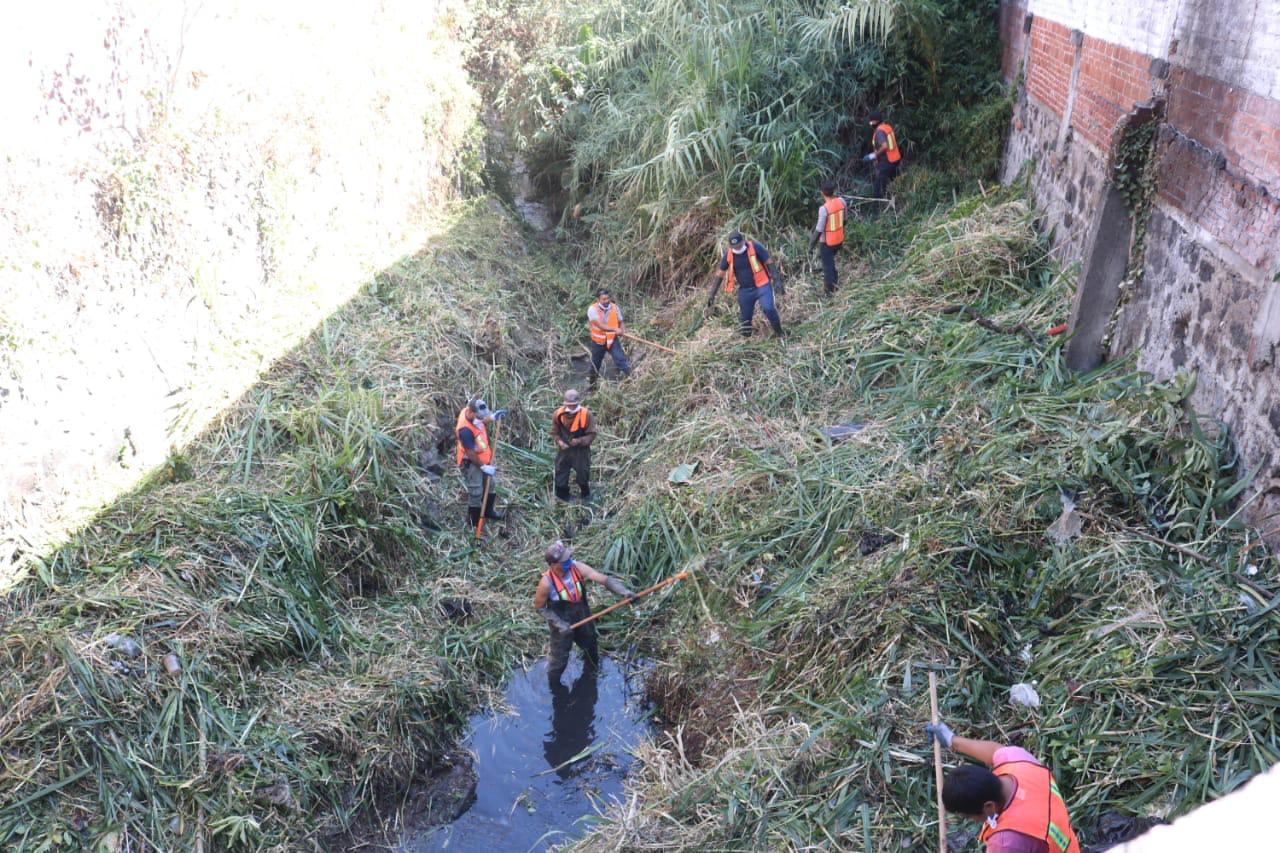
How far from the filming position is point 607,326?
9781mm

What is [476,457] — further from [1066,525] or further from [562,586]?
[1066,525]

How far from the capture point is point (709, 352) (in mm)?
9211

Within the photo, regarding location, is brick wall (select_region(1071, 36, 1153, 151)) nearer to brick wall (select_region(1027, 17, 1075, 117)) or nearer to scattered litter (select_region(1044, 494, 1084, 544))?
brick wall (select_region(1027, 17, 1075, 117))

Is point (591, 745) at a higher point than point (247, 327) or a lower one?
lower

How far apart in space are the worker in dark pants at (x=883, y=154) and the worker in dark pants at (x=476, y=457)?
5.61 m

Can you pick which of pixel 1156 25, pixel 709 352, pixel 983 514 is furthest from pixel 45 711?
pixel 1156 25

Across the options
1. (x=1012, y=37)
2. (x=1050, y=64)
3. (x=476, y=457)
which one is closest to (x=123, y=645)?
(x=476, y=457)

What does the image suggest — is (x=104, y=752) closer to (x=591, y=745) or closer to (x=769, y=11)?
(x=591, y=745)

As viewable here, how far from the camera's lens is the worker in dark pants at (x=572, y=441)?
810 centimetres

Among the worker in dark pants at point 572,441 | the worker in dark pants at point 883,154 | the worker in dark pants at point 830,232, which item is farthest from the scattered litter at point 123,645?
the worker in dark pants at point 883,154

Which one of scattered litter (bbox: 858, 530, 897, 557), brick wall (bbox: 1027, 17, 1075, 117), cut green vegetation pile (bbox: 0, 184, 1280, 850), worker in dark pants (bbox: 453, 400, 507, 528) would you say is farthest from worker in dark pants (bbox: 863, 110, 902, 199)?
scattered litter (bbox: 858, 530, 897, 557)

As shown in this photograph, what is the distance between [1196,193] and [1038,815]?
3844mm

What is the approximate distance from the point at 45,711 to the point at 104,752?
1.26 ft

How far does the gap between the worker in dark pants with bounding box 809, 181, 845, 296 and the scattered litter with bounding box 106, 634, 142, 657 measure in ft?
23.7
